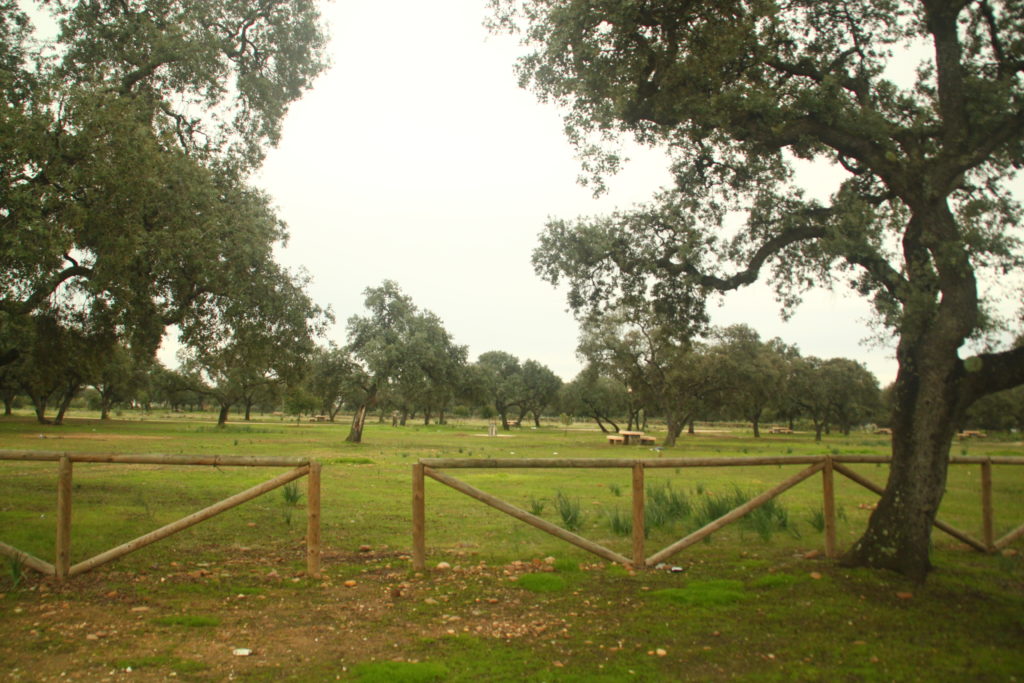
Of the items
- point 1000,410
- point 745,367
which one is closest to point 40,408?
point 745,367

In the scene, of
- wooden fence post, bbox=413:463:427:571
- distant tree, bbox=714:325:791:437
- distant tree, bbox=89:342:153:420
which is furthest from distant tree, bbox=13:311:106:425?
distant tree, bbox=714:325:791:437

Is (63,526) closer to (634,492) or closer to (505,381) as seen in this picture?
(634,492)

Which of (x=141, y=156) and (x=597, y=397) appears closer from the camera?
(x=141, y=156)

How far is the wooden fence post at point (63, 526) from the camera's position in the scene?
7.48 meters

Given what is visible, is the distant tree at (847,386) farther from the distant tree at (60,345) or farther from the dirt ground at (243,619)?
the dirt ground at (243,619)

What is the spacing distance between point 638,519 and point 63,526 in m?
6.97

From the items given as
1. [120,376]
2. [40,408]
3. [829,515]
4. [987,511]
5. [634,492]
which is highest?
A: [120,376]

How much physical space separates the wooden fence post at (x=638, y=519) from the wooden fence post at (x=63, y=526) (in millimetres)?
6815

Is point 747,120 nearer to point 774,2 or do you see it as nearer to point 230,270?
point 774,2

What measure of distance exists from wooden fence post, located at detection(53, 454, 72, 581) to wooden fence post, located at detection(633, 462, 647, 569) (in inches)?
268

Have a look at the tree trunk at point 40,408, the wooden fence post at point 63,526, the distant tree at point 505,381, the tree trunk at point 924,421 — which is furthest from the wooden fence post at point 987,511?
the distant tree at point 505,381

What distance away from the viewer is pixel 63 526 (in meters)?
7.52

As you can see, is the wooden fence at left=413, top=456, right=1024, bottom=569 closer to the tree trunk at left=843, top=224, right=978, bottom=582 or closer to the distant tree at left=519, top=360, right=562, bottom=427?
the tree trunk at left=843, top=224, right=978, bottom=582

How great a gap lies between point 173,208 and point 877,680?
1322 centimetres
